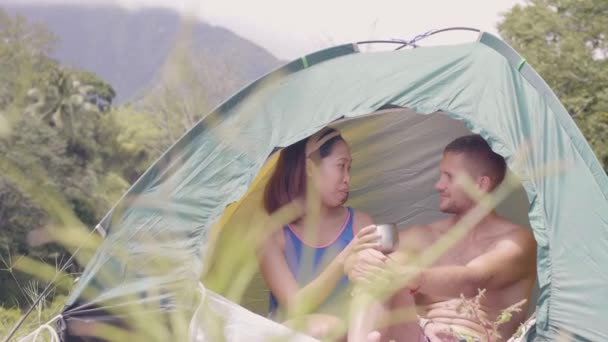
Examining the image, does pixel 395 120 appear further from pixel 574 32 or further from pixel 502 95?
pixel 574 32

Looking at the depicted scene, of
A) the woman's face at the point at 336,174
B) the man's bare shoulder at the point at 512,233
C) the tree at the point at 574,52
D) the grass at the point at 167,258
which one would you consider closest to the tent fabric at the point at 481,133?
the woman's face at the point at 336,174

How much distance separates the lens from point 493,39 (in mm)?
2475

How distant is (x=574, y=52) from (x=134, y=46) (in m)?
14.8

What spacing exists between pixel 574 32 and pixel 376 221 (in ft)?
42.0

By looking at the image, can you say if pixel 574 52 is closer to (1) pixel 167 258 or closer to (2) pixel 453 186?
(2) pixel 453 186

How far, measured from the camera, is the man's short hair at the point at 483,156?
2.34 m

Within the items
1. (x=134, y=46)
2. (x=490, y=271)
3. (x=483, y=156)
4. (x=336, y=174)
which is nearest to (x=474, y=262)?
(x=490, y=271)

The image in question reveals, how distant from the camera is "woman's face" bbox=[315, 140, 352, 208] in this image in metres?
2.39

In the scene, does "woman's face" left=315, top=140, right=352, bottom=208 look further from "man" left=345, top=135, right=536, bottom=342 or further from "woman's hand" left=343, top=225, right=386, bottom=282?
"woman's hand" left=343, top=225, right=386, bottom=282

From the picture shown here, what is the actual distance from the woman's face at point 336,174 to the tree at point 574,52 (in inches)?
432

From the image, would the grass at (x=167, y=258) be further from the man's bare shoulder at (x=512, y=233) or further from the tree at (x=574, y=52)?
the tree at (x=574, y=52)

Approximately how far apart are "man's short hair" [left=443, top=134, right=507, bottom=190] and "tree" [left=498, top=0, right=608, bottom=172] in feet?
35.5

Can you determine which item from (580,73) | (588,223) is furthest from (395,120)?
(580,73)

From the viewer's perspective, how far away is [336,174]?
2379mm
